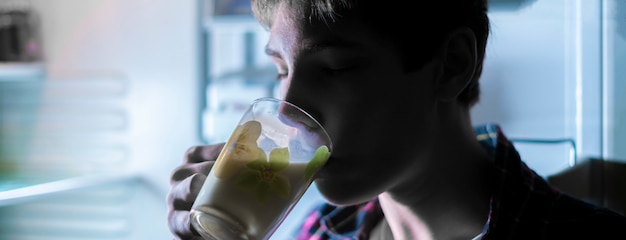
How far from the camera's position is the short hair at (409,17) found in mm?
544

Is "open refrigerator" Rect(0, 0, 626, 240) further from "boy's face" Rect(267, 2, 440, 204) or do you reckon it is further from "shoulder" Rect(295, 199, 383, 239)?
"boy's face" Rect(267, 2, 440, 204)

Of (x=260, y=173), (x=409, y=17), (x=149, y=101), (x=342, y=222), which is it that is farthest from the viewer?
(x=149, y=101)

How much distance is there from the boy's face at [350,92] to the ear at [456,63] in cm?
2

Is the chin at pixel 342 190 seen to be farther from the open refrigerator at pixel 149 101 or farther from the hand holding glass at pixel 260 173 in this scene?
the open refrigerator at pixel 149 101

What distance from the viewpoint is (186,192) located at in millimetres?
536

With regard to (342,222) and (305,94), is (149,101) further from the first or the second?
(305,94)

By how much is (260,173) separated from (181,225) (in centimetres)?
11

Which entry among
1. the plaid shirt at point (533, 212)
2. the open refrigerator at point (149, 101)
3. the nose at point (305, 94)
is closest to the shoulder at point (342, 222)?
the open refrigerator at point (149, 101)

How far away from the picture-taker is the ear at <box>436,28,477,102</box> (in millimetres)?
590

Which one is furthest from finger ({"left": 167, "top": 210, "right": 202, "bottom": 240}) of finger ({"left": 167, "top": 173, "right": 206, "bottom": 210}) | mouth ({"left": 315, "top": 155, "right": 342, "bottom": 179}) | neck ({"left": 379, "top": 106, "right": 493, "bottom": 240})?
neck ({"left": 379, "top": 106, "right": 493, "bottom": 240})

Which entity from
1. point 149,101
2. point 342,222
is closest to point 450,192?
point 342,222

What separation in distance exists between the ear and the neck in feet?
0.17

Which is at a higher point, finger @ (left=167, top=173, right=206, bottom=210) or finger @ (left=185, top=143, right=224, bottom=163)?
finger @ (left=185, top=143, right=224, bottom=163)

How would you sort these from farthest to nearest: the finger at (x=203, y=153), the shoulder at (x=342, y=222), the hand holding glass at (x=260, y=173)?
the shoulder at (x=342, y=222) → the finger at (x=203, y=153) → the hand holding glass at (x=260, y=173)
